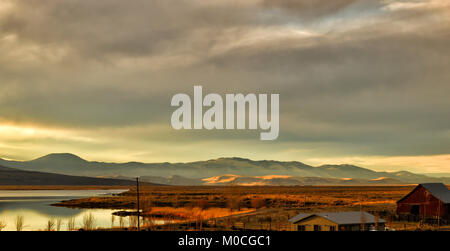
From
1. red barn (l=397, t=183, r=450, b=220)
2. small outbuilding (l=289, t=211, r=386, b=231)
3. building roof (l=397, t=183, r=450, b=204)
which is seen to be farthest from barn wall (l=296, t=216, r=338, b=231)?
building roof (l=397, t=183, r=450, b=204)

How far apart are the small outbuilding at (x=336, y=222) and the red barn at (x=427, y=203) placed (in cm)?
2039

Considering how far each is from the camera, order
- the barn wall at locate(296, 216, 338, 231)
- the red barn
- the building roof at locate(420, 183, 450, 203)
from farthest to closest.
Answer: the building roof at locate(420, 183, 450, 203) → the red barn → the barn wall at locate(296, 216, 338, 231)

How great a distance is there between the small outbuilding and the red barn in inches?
803

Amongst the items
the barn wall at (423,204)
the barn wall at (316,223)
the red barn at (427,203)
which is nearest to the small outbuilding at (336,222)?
the barn wall at (316,223)

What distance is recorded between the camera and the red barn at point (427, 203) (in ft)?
180

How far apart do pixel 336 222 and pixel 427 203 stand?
27043 millimetres

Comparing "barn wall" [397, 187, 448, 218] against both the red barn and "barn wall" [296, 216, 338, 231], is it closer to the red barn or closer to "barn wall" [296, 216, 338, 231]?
the red barn

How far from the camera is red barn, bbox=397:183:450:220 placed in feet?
180
